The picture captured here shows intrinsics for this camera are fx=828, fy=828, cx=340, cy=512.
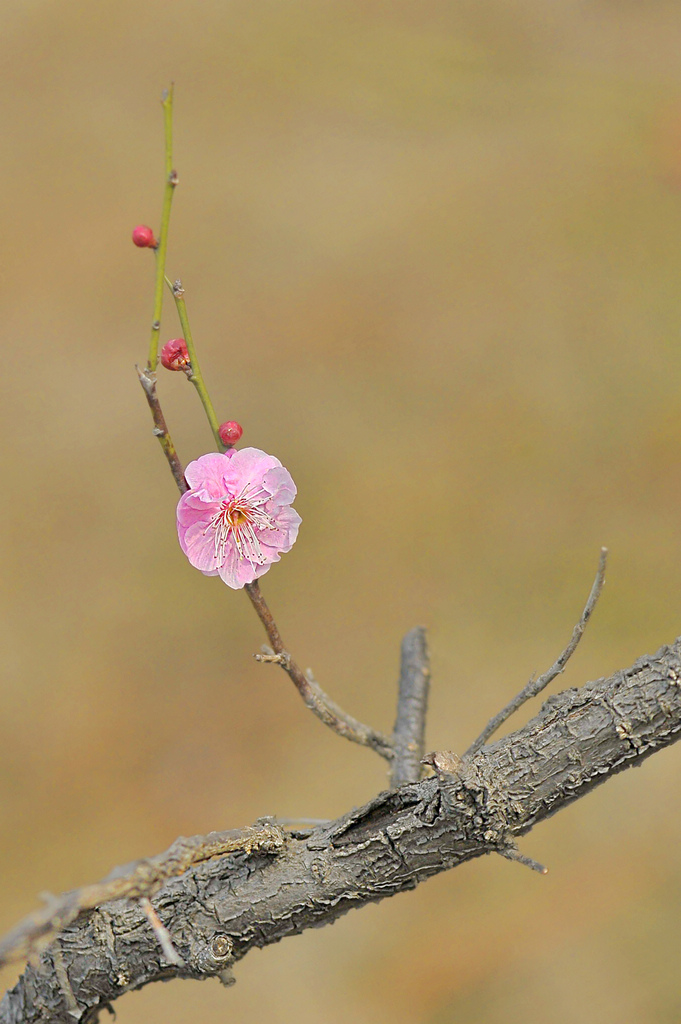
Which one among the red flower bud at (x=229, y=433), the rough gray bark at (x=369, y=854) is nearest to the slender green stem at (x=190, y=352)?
the red flower bud at (x=229, y=433)

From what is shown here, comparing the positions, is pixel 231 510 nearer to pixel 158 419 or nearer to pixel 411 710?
pixel 158 419

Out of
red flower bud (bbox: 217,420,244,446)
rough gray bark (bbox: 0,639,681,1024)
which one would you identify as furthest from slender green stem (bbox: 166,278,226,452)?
rough gray bark (bbox: 0,639,681,1024)

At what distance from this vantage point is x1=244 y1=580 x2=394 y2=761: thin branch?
0.41 metres

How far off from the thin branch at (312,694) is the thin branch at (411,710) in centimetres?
1

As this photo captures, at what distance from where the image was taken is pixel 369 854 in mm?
380

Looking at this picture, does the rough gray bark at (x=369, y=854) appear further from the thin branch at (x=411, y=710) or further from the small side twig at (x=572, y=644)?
the thin branch at (x=411, y=710)

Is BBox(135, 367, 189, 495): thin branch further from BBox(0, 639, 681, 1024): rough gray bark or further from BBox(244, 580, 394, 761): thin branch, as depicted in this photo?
BBox(0, 639, 681, 1024): rough gray bark

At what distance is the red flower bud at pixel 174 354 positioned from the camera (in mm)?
383

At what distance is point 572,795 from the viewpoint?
0.36 meters

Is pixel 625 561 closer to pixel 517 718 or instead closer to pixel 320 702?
pixel 517 718

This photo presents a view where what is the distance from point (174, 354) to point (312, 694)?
0.20 m

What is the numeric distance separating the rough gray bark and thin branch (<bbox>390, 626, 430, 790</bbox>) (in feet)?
0.41

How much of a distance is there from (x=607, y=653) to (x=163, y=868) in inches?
44.4

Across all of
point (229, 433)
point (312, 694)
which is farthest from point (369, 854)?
point (229, 433)
